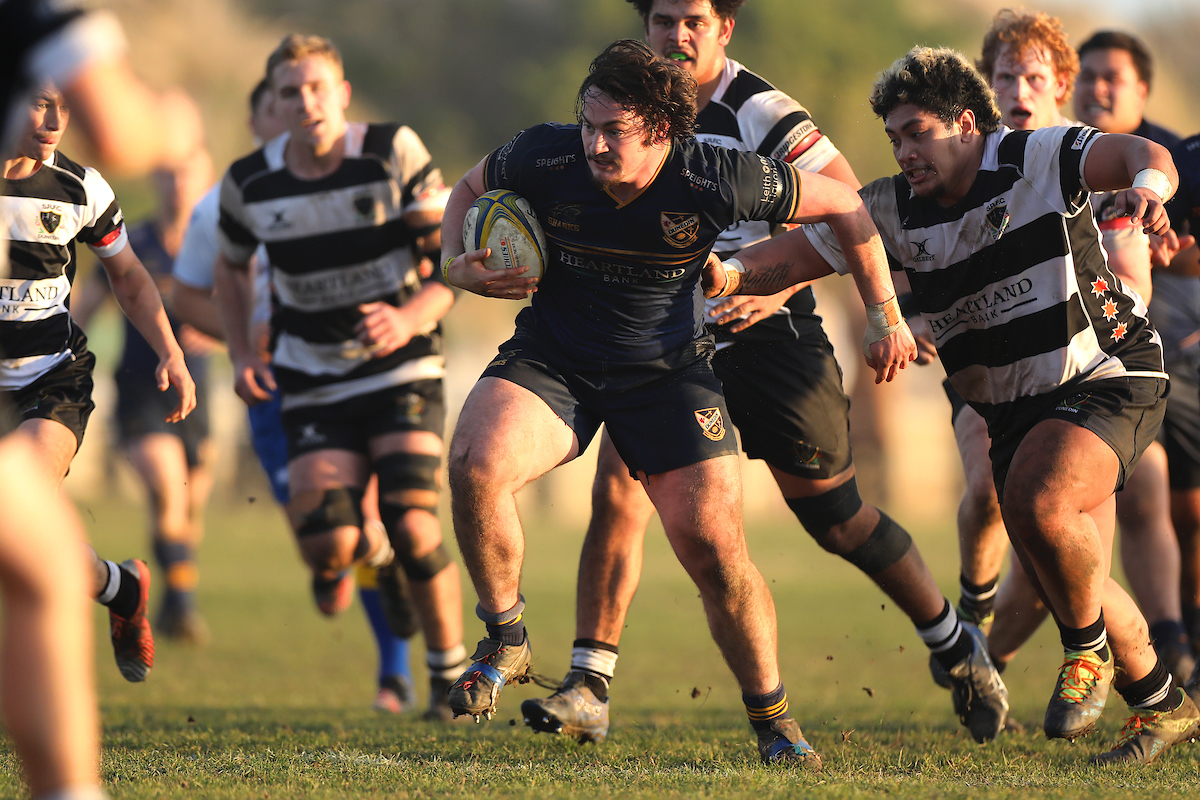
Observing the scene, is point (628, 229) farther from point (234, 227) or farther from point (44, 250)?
point (234, 227)

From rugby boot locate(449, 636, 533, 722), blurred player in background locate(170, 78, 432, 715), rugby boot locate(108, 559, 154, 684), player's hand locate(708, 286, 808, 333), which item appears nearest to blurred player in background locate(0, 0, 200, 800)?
rugby boot locate(449, 636, 533, 722)

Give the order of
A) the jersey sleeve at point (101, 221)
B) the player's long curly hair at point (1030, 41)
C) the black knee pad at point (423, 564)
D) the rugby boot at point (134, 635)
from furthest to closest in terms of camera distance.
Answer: the black knee pad at point (423, 564), the player's long curly hair at point (1030, 41), the rugby boot at point (134, 635), the jersey sleeve at point (101, 221)

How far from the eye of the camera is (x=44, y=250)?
15.1 feet

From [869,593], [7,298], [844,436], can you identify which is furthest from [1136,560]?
[869,593]

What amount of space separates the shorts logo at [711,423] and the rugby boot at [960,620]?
1.65 meters

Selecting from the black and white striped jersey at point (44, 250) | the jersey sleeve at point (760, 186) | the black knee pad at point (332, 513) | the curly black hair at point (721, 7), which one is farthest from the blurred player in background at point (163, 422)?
the jersey sleeve at point (760, 186)

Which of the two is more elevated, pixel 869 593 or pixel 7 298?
pixel 7 298

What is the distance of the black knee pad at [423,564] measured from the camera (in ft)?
19.7

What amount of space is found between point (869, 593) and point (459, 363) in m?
25.6

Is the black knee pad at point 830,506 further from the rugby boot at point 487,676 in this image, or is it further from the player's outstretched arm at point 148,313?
the player's outstretched arm at point 148,313

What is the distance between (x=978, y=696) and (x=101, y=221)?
3905 mm

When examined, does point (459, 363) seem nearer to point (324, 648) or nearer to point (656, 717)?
Result: point (324, 648)

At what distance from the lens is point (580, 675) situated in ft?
16.2

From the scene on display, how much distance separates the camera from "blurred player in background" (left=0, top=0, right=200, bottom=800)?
2.52 meters
